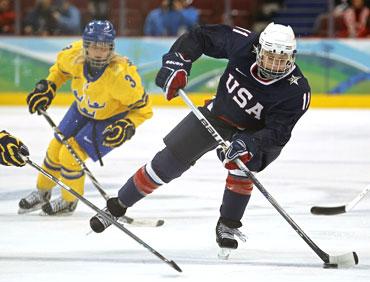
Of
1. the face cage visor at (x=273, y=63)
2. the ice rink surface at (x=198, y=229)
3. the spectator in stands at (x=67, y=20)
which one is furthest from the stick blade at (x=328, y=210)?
the spectator in stands at (x=67, y=20)

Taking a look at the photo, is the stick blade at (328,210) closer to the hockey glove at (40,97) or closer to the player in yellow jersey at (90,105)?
the player in yellow jersey at (90,105)

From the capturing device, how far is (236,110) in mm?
4031

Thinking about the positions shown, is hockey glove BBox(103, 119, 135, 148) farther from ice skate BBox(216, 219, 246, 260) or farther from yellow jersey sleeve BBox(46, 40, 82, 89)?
ice skate BBox(216, 219, 246, 260)

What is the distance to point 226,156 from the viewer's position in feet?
12.6

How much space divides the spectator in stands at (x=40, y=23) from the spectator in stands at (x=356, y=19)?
2.86m

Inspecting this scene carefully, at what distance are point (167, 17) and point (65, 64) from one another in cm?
537

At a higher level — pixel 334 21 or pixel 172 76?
pixel 172 76

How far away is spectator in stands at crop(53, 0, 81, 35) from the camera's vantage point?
34.2 ft

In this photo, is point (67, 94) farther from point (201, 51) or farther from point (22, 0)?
point (201, 51)

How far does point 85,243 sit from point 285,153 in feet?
10.3

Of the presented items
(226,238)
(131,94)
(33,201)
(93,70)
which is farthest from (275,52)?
(33,201)

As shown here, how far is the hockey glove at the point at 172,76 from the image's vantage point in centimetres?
398

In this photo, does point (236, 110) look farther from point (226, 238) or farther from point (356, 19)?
point (356, 19)

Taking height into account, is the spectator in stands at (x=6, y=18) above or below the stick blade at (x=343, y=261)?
below
